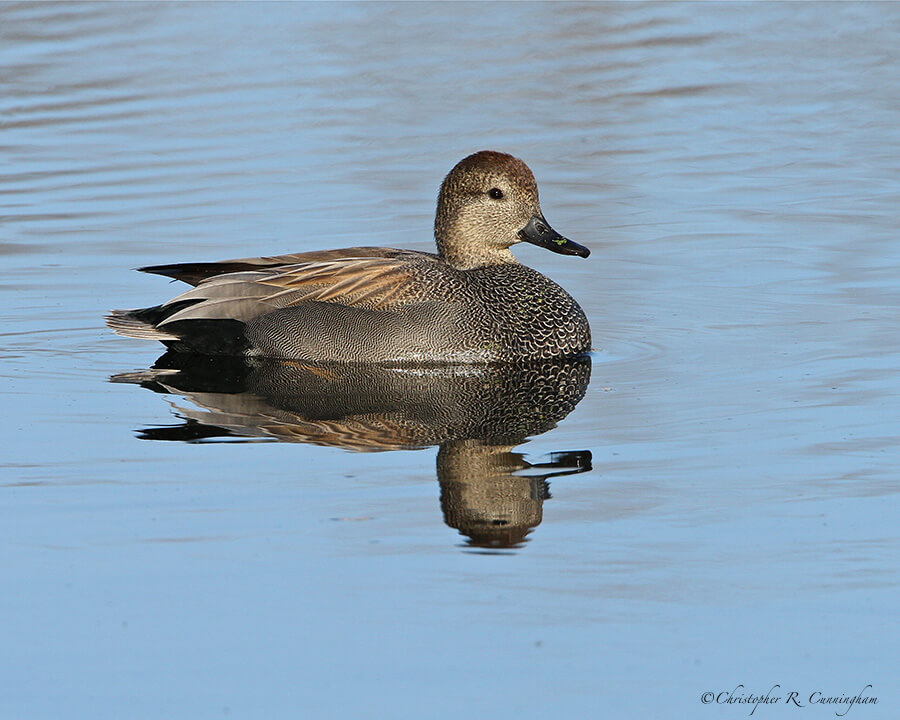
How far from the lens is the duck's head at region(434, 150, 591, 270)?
950 cm

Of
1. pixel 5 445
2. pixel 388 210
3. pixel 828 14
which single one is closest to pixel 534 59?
pixel 828 14

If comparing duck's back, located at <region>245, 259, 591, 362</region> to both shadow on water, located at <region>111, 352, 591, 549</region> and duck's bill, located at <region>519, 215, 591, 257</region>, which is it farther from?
duck's bill, located at <region>519, 215, 591, 257</region>

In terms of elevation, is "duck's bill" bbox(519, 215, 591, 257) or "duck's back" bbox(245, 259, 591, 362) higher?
"duck's bill" bbox(519, 215, 591, 257)

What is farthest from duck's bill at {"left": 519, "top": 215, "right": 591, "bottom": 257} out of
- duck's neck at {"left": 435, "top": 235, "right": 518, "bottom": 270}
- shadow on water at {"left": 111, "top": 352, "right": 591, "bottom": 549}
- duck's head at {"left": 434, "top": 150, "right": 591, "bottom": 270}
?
shadow on water at {"left": 111, "top": 352, "right": 591, "bottom": 549}

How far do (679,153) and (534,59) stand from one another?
13.5ft

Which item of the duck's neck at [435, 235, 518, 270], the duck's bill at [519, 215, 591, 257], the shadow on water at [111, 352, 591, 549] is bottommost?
the shadow on water at [111, 352, 591, 549]

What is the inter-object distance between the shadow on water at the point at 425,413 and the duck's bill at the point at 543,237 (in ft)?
2.45

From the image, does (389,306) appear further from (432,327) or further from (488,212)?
(488,212)

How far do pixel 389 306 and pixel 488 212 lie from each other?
36.2 inches

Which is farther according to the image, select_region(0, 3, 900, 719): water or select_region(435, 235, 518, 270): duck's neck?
select_region(435, 235, 518, 270): duck's neck

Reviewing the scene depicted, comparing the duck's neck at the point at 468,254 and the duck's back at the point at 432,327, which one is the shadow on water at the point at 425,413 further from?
the duck's neck at the point at 468,254

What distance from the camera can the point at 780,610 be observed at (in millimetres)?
5285

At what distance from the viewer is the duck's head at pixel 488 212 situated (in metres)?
9.50

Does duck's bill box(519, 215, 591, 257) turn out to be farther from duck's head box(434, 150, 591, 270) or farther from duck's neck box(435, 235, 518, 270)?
duck's neck box(435, 235, 518, 270)
